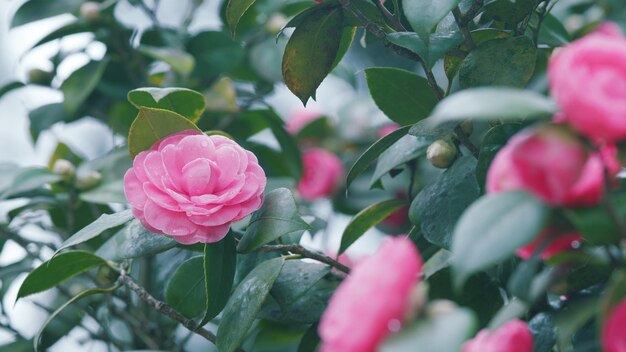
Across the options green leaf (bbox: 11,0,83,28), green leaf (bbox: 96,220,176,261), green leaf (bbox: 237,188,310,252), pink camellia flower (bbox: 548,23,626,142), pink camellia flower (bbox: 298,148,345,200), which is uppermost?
pink camellia flower (bbox: 548,23,626,142)

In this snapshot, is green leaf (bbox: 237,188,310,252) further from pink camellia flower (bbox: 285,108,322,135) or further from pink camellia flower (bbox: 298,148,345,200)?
pink camellia flower (bbox: 285,108,322,135)

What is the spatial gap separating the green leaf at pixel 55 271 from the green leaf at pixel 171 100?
0.18 metres

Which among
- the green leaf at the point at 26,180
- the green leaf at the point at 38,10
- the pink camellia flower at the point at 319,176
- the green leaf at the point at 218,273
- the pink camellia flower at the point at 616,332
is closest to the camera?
the pink camellia flower at the point at 616,332

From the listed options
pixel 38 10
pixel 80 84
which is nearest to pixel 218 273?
pixel 80 84

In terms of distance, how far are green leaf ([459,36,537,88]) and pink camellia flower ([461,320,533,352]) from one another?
0.33 m

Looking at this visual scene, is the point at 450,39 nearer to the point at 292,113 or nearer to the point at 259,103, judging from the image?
the point at 259,103

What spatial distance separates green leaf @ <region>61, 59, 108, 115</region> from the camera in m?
1.46

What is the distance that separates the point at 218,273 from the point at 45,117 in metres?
0.79

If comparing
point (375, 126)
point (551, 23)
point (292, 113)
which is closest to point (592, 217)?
point (551, 23)

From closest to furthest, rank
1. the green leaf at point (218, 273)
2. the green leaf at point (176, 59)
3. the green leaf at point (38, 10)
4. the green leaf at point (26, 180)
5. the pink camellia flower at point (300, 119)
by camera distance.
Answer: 1. the green leaf at point (218, 273)
2. the green leaf at point (26, 180)
3. the green leaf at point (176, 59)
4. the green leaf at point (38, 10)
5. the pink camellia flower at point (300, 119)

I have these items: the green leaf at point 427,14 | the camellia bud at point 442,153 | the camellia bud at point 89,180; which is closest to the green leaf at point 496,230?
the green leaf at point 427,14

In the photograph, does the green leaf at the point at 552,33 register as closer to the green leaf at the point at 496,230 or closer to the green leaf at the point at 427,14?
the green leaf at the point at 427,14

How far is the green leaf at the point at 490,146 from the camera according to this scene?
0.83 meters

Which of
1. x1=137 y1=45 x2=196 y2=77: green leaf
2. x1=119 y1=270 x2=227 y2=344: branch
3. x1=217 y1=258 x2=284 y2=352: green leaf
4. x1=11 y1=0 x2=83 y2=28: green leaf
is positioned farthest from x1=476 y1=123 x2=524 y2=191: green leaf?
x1=11 y1=0 x2=83 y2=28: green leaf
